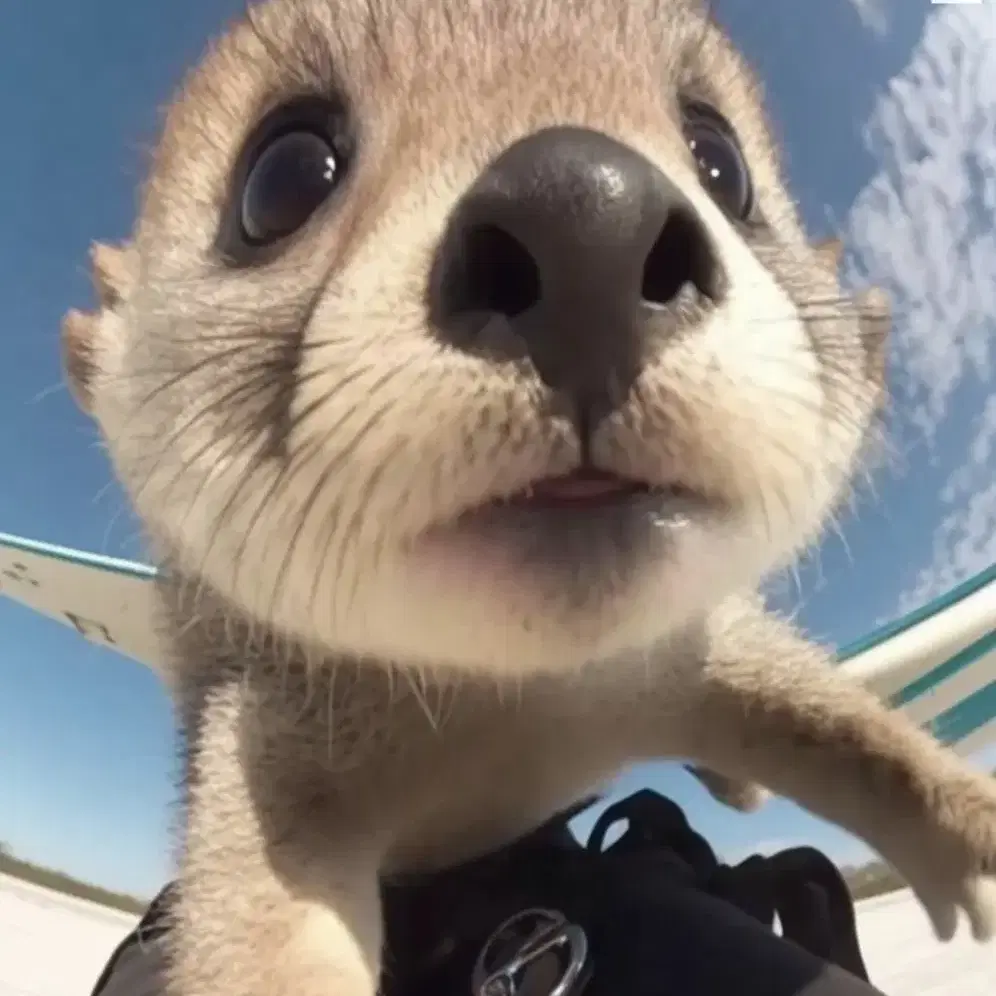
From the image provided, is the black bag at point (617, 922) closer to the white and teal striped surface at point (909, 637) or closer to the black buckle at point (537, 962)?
the black buckle at point (537, 962)

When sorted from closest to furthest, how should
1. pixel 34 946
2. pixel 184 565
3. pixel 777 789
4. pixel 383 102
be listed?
pixel 383 102, pixel 184 565, pixel 777 789, pixel 34 946

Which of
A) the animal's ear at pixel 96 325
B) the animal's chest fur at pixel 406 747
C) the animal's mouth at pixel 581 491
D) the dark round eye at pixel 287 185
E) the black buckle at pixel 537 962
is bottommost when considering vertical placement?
the black buckle at pixel 537 962

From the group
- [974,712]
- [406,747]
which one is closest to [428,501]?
[406,747]

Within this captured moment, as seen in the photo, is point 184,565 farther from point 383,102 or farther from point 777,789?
point 777,789

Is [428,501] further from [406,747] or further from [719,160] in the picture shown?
[719,160]

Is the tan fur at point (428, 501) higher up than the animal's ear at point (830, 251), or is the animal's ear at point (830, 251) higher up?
the animal's ear at point (830, 251)

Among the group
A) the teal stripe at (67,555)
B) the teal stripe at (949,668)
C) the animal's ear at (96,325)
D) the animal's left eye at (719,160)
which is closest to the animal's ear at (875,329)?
the animal's left eye at (719,160)

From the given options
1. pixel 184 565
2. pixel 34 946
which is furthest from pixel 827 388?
pixel 34 946
